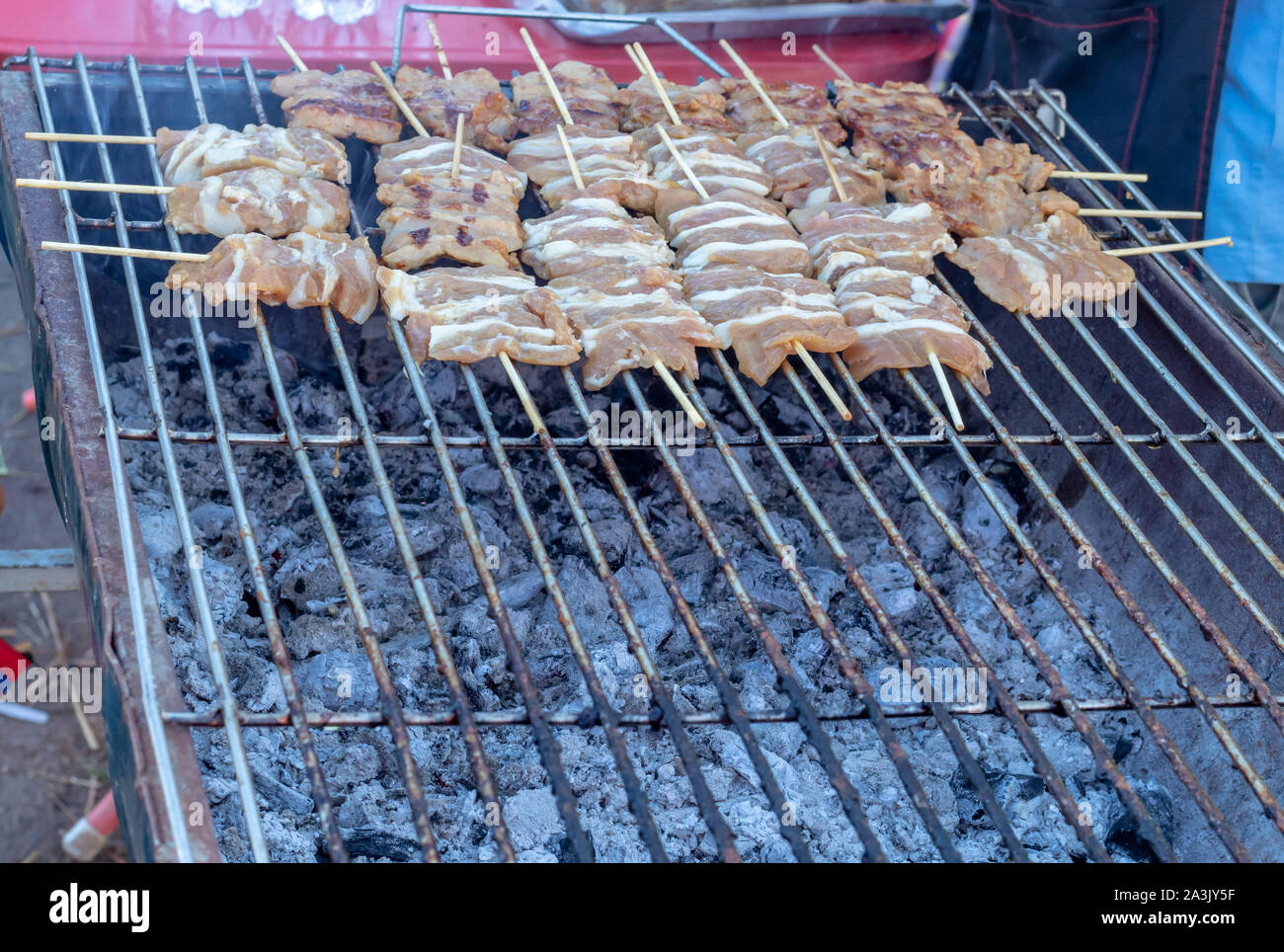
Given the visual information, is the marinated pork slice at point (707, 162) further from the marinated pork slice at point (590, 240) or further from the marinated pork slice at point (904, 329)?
the marinated pork slice at point (904, 329)

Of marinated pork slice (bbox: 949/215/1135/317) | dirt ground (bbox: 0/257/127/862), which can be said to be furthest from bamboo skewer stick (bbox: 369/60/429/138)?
dirt ground (bbox: 0/257/127/862)

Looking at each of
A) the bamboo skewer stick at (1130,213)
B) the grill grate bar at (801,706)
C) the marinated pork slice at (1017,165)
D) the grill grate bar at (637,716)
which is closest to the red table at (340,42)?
the marinated pork slice at (1017,165)

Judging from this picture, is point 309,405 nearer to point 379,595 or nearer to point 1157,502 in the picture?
point 379,595

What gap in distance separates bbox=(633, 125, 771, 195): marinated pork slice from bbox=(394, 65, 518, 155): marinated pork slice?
1.94 feet

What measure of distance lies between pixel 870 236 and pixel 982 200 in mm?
655

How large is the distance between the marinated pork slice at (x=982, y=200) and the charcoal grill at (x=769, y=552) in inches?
13.1

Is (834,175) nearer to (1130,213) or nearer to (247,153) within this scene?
(1130,213)

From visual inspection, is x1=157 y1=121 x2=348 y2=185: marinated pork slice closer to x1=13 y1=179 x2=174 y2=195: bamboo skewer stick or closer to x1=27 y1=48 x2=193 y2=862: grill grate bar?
x1=13 y1=179 x2=174 y2=195: bamboo skewer stick

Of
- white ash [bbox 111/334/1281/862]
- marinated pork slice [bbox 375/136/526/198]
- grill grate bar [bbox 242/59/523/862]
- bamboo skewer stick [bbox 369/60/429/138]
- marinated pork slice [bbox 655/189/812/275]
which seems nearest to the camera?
grill grate bar [bbox 242/59/523/862]

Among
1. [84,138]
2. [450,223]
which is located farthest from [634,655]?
[84,138]

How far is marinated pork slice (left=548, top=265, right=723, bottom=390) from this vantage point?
10.3 ft

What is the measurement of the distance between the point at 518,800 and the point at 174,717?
3.15 feet

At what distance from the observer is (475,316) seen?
3168 millimetres
